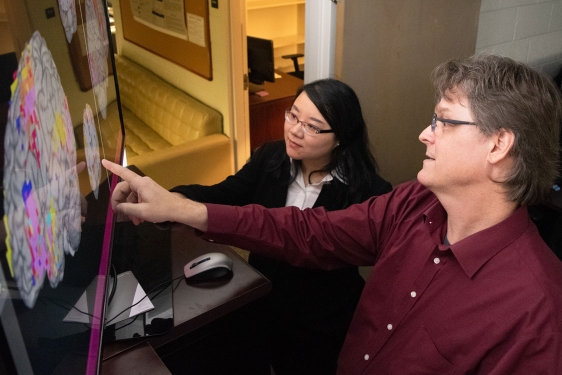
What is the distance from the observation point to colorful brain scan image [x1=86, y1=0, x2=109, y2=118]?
1213mm

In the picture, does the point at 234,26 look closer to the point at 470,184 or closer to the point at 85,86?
the point at 85,86

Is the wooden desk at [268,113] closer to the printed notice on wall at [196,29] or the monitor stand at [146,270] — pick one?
the printed notice on wall at [196,29]

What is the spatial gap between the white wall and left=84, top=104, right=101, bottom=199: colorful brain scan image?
2.65 m

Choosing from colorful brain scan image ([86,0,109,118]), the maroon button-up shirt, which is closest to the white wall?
the maroon button-up shirt

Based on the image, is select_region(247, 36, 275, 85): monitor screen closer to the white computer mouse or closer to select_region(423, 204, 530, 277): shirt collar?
the white computer mouse

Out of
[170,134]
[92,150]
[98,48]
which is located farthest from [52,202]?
[170,134]

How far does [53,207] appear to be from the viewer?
70 centimetres

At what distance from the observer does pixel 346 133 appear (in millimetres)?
1695

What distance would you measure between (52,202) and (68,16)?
0.46 meters

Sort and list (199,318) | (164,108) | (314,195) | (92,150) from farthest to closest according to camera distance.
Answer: (164,108) → (314,195) → (199,318) → (92,150)

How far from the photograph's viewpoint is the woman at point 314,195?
63.4 inches

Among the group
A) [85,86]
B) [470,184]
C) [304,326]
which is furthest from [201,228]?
[470,184]

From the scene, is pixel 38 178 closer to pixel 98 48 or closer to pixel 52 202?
pixel 52 202

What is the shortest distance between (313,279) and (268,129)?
2231 mm
